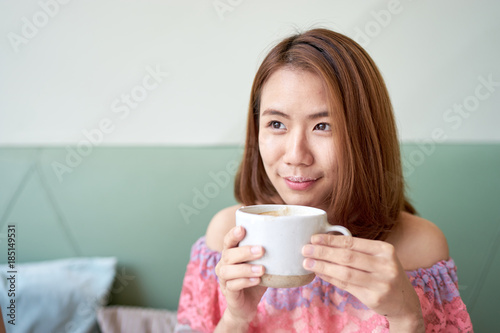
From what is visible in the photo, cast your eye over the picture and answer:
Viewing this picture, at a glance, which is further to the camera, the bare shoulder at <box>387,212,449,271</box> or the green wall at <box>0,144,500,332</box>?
the green wall at <box>0,144,500,332</box>

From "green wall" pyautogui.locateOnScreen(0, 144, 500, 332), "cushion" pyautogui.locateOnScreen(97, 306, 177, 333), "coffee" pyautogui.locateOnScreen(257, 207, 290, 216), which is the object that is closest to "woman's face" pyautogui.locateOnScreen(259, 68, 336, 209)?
"coffee" pyautogui.locateOnScreen(257, 207, 290, 216)

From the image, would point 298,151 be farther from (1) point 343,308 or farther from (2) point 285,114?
(1) point 343,308

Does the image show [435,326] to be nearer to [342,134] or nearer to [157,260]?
[342,134]

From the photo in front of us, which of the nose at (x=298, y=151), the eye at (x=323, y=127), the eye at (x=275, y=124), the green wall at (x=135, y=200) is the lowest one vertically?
the green wall at (x=135, y=200)

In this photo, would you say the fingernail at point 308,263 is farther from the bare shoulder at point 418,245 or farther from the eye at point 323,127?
the bare shoulder at point 418,245

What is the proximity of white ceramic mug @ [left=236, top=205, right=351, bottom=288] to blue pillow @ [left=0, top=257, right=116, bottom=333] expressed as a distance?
3.17ft

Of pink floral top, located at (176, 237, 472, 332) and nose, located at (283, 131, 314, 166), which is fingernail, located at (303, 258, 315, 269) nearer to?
nose, located at (283, 131, 314, 166)

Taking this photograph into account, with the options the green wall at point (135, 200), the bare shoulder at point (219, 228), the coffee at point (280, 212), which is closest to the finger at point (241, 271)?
the coffee at point (280, 212)

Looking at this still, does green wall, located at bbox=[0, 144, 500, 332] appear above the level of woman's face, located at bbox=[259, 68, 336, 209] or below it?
below

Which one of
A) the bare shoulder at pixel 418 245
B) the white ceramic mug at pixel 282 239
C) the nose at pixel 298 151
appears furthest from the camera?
the bare shoulder at pixel 418 245

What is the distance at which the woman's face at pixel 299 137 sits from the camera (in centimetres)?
82

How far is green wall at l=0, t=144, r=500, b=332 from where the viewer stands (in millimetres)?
1378

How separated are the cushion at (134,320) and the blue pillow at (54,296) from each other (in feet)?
0.14

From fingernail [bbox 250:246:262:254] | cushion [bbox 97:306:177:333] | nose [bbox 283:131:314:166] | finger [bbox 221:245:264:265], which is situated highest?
nose [bbox 283:131:314:166]
